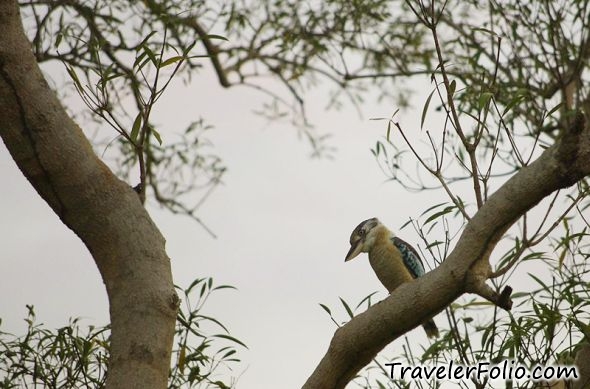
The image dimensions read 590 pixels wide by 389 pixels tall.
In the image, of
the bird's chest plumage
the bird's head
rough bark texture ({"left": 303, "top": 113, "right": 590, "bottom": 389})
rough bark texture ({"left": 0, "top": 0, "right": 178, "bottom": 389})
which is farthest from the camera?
the bird's head

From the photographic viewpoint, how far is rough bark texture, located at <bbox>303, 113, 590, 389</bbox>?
92.1 inches

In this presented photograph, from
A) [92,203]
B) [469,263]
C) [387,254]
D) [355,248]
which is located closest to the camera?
[469,263]

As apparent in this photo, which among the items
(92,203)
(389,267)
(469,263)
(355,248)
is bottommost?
(469,263)

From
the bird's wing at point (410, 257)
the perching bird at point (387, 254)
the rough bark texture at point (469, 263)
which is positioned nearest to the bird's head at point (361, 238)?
the perching bird at point (387, 254)

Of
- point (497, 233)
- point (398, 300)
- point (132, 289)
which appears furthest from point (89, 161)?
point (497, 233)

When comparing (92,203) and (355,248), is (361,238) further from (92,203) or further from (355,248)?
(92,203)

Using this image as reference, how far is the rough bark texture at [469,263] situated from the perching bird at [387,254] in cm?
158

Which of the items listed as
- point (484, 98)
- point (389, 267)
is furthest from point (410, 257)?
point (484, 98)

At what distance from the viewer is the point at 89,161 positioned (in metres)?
2.87

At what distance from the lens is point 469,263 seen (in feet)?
7.93

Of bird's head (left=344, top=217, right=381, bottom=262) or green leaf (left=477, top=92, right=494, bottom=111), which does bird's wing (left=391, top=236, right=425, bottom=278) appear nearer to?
bird's head (left=344, top=217, right=381, bottom=262)

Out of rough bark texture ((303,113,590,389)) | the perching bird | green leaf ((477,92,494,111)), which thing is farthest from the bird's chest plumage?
rough bark texture ((303,113,590,389))

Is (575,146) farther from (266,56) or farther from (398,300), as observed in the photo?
(266,56)

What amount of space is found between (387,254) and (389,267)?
7cm
